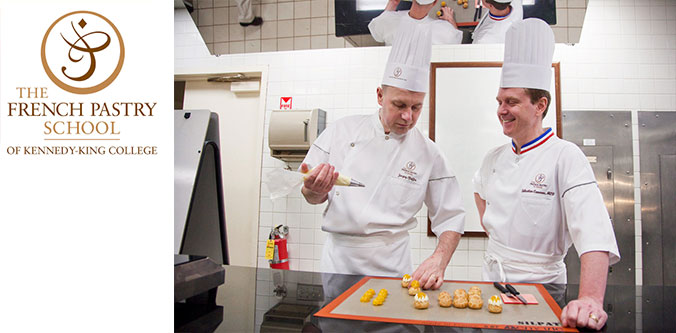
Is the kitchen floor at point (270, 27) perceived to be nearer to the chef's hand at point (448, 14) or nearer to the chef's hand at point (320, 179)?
the chef's hand at point (448, 14)

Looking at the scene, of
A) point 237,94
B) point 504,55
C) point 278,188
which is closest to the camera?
point 278,188

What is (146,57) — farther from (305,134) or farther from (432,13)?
(432,13)

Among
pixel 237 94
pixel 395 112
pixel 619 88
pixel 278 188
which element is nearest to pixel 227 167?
pixel 237 94

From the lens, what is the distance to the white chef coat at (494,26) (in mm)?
1592

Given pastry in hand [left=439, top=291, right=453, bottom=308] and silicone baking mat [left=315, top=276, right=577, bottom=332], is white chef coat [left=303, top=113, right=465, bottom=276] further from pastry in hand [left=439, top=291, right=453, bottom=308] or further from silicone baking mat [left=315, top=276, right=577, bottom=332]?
pastry in hand [left=439, top=291, right=453, bottom=308]

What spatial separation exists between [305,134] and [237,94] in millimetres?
418

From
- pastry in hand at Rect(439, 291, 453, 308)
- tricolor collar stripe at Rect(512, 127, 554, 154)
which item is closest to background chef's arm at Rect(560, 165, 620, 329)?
tricolor collar stripe at Rect(512, 127, 554, 154)

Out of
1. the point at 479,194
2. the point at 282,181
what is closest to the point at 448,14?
the point at 479,194

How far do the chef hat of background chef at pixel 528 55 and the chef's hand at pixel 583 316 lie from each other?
84cm

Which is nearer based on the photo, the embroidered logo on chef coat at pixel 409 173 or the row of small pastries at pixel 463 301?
the row of small pastries at pixel 463 301

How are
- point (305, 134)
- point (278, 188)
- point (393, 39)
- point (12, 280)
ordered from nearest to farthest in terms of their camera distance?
point (12, 280), point (278, 188), point (393, 39), point (305, 134)

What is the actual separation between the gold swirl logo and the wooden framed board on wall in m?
1.20

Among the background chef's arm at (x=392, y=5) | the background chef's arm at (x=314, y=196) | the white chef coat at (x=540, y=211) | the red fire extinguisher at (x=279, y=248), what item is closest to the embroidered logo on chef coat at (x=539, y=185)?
the white chef coat at (x=540, y=211)

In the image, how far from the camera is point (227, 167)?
195 centimetres
